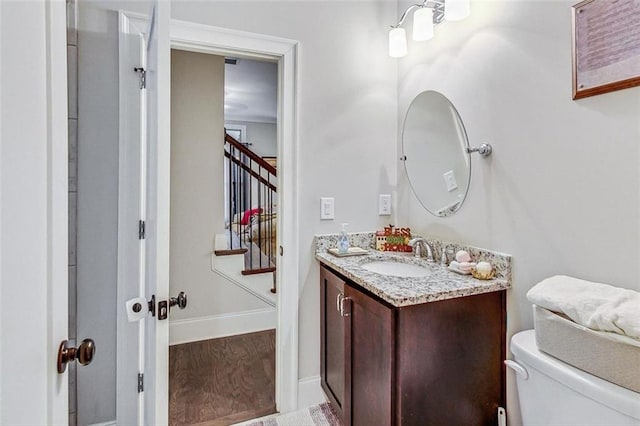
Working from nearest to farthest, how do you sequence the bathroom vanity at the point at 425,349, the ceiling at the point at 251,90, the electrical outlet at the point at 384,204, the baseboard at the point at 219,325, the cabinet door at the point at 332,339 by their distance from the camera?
the bathroom vanity at the point at 425,349 → the cabinet door at the point at 332,339 → the electrical outlet at the point at 384,204 → the baseboard at the point at 219,325 → the ceiling at the point at 251,90

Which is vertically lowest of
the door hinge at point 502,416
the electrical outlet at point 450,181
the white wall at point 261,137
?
the door hinge at point 502,416

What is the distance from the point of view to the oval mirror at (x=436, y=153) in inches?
62.4

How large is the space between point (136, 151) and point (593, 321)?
175cm

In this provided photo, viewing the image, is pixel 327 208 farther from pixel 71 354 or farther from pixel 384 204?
pixel 71 354

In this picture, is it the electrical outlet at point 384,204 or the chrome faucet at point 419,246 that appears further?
the electrical outlet at point 384,204

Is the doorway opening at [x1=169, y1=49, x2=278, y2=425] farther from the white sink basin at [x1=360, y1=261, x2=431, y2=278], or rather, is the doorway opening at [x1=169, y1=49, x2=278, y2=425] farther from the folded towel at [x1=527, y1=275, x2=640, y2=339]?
the folded towel at [x1=527, y1=275, x2=640, y2=339]

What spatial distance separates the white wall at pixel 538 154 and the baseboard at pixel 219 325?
1953mm

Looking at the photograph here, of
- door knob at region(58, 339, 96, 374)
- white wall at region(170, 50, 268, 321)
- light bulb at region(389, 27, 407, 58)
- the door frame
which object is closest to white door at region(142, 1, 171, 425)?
door knob at region(58, 339, 96, 374)

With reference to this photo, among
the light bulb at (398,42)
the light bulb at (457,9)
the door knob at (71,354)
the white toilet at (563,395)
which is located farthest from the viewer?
the light bulb at (398,42)

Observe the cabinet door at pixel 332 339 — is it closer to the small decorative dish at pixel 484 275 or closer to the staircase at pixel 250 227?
the small decorative dish at pixel 484 275

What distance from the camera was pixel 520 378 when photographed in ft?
3.45

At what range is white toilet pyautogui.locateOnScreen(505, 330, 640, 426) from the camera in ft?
2.53

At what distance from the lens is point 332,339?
1729mm
